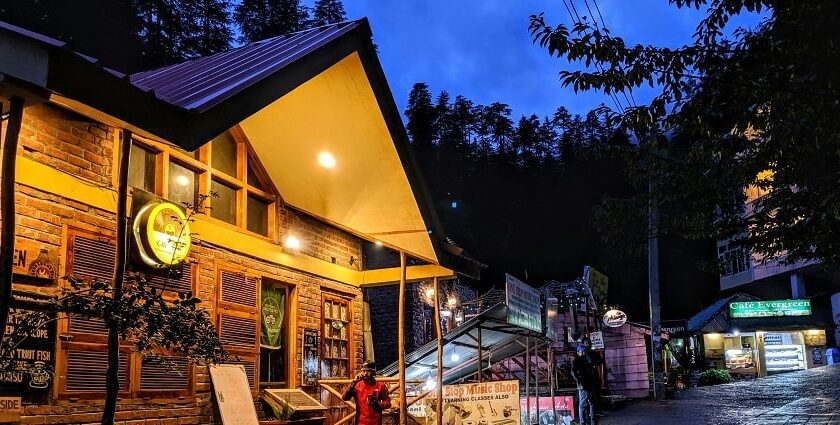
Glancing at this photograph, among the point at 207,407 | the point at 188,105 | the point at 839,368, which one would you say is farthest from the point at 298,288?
the point at 839,368

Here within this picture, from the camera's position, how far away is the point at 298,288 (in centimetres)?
1047

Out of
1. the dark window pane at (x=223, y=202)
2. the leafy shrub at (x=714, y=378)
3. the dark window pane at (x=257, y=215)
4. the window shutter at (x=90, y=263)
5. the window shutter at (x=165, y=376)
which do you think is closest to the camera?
the window shutter at (x=90, y=263)

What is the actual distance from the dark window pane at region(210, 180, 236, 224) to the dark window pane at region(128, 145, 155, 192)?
1.04 meters

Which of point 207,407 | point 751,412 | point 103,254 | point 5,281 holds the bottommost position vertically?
point 751,412

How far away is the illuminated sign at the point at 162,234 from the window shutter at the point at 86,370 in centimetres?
109

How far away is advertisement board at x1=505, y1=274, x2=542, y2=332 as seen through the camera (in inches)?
424

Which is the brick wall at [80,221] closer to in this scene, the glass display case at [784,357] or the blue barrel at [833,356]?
the blue barrel at [833,356]

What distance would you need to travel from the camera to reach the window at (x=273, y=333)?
9.92 meters

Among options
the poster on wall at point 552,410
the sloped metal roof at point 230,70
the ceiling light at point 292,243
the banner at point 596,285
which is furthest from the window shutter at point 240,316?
the banner at point 596,285

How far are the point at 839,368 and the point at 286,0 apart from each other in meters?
36.4

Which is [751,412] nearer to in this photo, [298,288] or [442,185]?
[298,288]

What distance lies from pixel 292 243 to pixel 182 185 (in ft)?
7.28

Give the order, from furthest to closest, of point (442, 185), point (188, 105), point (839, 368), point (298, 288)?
point (442, 185) → point (839, 368) → point (298, 288) → point (188, 105)

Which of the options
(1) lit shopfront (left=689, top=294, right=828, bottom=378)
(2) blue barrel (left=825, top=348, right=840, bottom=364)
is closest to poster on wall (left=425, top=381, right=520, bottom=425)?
(1) lit shopfront (left=689, top=294, right=828, bottom=378)
